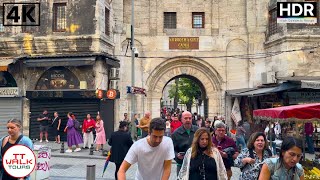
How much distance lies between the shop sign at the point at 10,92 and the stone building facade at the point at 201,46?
5.77 m

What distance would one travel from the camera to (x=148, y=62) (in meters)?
23.3

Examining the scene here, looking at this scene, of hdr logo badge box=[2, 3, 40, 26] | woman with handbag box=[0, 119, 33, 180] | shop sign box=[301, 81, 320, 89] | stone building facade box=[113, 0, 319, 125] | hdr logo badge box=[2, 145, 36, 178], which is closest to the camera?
hdr logo badge box=[2, 145, 36, 178]

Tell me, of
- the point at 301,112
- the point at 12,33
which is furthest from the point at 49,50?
the point at 301,112

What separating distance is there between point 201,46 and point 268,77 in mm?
4280

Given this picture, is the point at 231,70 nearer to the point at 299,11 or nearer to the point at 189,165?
the point at 299,11

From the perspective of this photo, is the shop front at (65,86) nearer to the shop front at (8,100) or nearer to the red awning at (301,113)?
the shop front at (8,100)

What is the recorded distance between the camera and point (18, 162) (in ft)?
16.8

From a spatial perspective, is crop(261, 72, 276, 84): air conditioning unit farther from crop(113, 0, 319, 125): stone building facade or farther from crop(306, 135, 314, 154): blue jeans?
crop(306, 135, 314, 154): blue jeans

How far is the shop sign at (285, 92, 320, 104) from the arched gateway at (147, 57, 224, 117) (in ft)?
16.7

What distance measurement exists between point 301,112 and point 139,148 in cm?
532

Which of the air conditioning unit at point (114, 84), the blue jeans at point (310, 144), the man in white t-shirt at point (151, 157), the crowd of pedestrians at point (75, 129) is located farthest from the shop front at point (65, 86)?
the man in white t-shirt at point (151, 157)

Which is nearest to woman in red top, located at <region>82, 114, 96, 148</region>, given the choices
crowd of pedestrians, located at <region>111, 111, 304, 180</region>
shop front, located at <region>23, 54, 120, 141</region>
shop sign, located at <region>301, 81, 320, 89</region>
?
shop front, located at <region>23, 54, 120, 141</region>

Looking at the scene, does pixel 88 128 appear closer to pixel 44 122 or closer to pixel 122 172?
pixel 44 122

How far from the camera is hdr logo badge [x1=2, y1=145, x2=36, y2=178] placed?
16.7 feet
